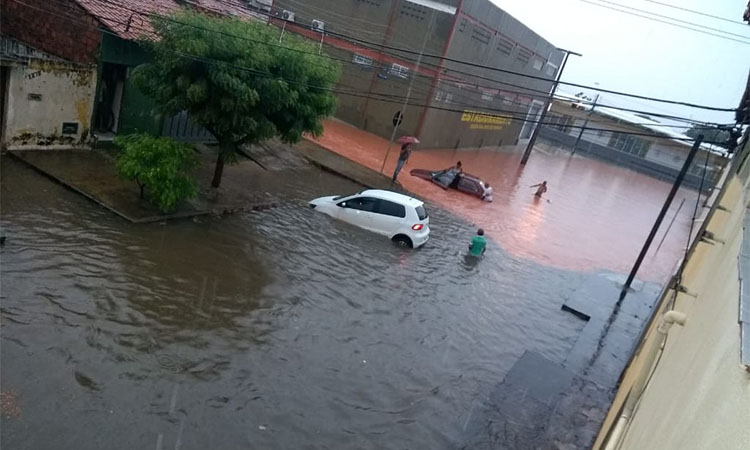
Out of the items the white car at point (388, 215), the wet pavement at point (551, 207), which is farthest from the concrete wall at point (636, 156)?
the white car at point (388, 215)

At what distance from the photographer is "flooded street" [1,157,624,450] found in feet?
21.2

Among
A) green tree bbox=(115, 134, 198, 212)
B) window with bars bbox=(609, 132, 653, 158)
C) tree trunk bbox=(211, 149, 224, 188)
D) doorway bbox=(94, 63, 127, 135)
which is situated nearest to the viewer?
green tree bbox=(115, 134, 198, 212)

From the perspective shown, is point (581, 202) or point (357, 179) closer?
point (357, 179)

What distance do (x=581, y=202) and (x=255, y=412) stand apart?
26.6 metres

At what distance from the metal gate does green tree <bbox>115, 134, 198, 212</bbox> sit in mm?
4719

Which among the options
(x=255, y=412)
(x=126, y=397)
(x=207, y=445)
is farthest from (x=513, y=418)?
(x=126, y=397)

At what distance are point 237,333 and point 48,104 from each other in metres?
8.73

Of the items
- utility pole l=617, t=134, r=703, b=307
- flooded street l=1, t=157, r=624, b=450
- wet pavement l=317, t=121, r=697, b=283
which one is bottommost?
flooded street l=1, t=157, r=624, b=450

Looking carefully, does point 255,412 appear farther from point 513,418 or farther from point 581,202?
point 581,202

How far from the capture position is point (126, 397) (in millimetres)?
6527

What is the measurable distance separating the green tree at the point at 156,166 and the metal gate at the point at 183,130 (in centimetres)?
472

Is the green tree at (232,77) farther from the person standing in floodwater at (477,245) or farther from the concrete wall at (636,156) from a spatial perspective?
the concrete wall at (636,156)

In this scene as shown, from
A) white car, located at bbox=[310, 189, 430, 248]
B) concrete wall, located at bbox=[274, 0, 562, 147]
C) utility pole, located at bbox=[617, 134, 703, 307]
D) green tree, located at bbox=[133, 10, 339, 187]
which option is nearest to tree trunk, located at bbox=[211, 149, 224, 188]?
green tree, located at bbox=[133, 10, 339, 187]

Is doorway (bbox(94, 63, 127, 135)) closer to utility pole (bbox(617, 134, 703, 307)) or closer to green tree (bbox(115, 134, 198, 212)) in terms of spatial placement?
green tree (bbox(115, 134, 198, 212))
